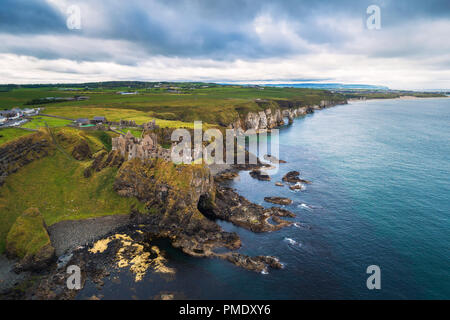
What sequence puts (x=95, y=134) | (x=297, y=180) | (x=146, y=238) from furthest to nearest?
(x=95, y=134), (x=297, y=180), (x=146, y=238)

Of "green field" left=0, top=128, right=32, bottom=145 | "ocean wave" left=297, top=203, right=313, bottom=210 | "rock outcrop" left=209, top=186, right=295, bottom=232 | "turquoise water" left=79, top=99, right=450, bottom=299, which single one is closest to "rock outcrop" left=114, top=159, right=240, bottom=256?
"rock outcrop" left=209, top=186, right=295, bottom=232

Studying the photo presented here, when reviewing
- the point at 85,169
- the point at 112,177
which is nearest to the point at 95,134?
the point at 85,169

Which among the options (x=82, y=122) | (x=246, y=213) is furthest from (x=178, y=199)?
(x=82, y=122)

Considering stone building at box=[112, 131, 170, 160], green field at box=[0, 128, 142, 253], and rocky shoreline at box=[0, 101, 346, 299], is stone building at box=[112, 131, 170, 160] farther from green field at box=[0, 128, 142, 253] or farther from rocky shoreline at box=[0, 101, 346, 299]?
green field at box=[0, 128, 142, 253]

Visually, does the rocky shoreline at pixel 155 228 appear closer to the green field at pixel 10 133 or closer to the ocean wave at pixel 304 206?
the ocean wave at pixel 304 206

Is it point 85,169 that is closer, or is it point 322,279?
point 322,279

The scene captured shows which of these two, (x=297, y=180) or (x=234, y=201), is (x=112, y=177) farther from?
(x=297, y=180)

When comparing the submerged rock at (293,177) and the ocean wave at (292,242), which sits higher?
the submerged rock at (293,177)

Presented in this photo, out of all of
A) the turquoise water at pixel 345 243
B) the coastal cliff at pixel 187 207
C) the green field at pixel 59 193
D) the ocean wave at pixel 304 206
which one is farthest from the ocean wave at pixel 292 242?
the green field at pixel 59 193

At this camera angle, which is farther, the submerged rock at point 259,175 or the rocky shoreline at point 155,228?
the submerged rock at point 259,175
